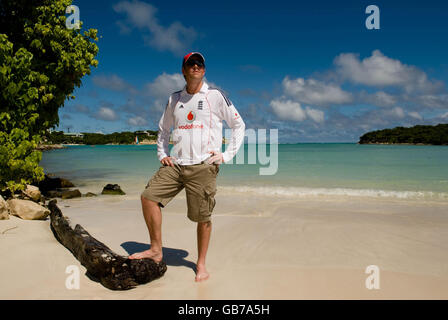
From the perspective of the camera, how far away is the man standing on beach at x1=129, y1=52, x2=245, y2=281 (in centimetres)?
326

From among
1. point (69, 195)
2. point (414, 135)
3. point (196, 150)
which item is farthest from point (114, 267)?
point (414, 135)

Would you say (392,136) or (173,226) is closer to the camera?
(173,226)

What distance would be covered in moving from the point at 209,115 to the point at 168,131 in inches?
26.7

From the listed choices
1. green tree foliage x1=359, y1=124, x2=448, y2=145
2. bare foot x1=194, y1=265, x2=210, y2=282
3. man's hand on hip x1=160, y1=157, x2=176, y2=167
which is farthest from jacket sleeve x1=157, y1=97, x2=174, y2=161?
green tree foliage x1=359, y1=124, x2=448, y2=145

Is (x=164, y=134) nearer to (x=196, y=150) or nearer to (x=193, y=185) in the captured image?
(x=196, y=150)

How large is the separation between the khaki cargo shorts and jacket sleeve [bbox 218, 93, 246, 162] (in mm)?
231

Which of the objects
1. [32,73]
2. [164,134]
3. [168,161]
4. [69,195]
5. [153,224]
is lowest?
[69,195]

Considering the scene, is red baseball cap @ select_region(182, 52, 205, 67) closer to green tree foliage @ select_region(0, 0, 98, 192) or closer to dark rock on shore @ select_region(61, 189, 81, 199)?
green tree foliage @ select_region(0, 0, 98, 192)

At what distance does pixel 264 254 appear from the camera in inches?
172

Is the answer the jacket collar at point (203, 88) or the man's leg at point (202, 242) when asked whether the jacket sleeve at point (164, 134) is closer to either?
the jacket collar at point (203, 88)

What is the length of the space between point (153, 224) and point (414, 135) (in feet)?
392

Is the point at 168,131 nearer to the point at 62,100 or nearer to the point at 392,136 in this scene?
the point at 62,100

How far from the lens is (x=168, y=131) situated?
3.66 metres
